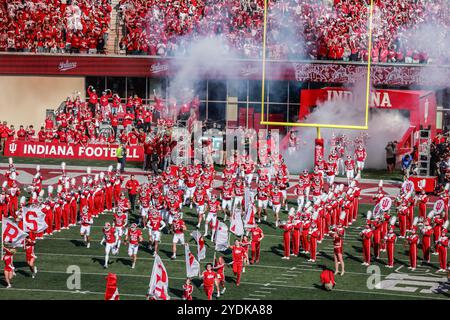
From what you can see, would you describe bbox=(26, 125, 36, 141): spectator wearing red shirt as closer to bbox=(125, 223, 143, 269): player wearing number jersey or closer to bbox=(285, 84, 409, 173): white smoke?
bbox=(285, 84, 409, 173): white smoke

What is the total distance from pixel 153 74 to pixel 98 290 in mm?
15885

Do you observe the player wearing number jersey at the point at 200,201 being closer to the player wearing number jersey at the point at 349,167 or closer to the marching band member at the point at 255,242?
the marching band member at the point at 255,242

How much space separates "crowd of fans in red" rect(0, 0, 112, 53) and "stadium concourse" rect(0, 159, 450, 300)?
11.4 meters

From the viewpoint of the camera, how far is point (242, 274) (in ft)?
66.5

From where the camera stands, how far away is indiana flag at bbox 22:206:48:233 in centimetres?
2094

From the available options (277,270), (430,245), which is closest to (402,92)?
(430,245)

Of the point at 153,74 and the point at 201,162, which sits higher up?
the point at 153,74

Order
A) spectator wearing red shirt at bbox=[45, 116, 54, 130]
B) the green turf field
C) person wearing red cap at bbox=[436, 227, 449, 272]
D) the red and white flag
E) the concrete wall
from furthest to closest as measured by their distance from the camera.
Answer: the concrete wall, spectator wearing red shirt at bbox=[45, 116, 54, 130], the red and white flag, person wearing red cap at bbox=[436, 227, 449, 272], the green turf field

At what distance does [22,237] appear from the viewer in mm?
19672

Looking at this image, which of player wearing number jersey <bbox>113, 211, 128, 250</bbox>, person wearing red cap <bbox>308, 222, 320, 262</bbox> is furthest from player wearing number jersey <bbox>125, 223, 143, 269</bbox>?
person wearing red cap <bbox>308, 222, 320, 262</bbox>

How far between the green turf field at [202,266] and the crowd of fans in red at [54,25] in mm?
12407

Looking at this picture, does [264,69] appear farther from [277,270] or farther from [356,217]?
[277,270]

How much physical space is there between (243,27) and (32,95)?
745 centimetres

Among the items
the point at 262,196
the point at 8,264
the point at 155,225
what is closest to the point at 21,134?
the point at 262,196
